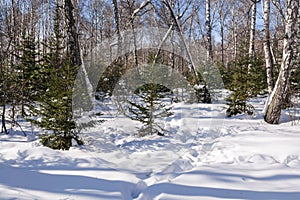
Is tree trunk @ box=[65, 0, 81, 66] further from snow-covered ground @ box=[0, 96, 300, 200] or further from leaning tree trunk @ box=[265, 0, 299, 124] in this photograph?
leaning tree trunk @ box=[265, 0, 299, 124]

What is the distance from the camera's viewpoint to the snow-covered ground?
103 inches

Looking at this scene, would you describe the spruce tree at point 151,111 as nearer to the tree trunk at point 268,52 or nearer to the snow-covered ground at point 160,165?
the snow-covered ground at point 160,165

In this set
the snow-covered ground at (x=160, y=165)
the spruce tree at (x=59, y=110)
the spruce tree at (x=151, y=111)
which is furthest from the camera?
the spruce tree at (x=151, y=111)

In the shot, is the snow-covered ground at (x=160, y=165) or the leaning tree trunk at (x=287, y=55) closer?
the snow-covered ground at (x=160, y=165)

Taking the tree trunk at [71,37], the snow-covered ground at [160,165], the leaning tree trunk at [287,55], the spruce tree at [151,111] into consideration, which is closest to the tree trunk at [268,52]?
the leaning tree trunk at [287,55]

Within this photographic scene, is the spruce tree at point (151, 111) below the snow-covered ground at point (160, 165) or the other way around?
the other way around

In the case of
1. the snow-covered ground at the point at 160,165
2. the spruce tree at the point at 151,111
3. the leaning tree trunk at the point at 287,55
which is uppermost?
the leaning tree trunk at the point at 287,55

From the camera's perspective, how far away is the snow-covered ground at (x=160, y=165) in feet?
8.59

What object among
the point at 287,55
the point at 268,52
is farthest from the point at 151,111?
the point at 268,52

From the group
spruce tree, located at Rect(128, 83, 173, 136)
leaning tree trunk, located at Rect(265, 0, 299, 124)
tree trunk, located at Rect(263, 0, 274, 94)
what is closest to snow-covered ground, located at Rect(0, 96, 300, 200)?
spruce tree, located at Rect(128, 83, 173, 136)

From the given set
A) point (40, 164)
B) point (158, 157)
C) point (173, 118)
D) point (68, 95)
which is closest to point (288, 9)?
point (173, 118)

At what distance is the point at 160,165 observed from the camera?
3.67 m

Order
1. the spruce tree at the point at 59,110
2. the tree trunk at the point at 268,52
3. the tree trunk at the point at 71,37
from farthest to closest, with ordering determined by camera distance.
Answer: the tree trunk at the point at 268,52 < the tree trunk at the point at 71,37 < the spruce tree at the point at 59,110

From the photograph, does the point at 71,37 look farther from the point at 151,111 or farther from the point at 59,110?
the point at 151,111
